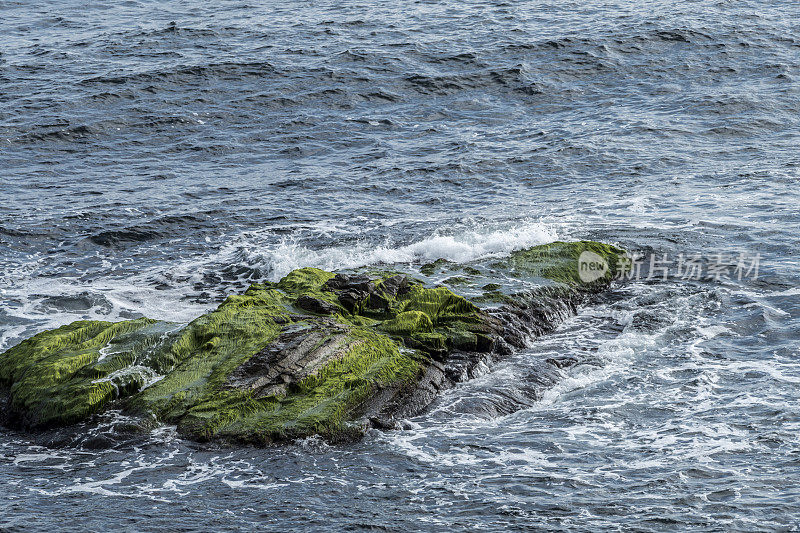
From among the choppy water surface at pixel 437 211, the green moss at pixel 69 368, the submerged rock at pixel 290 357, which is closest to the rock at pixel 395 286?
the submerged rock at pixel 290 357

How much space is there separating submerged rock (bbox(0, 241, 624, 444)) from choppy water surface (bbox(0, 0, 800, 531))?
1.63ft

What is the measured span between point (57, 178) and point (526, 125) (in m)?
14.2

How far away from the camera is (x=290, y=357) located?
12703mm

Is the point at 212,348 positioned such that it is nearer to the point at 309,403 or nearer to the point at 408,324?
the point at 309,403

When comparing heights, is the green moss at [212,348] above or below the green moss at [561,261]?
below

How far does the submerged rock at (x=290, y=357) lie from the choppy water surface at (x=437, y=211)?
1.63 feet

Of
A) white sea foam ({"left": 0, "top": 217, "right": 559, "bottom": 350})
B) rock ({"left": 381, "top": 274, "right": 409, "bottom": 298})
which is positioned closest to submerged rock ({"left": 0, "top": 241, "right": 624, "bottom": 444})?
rock ({"left": 381, "top": 274, "right": 409, "bottom": 298})

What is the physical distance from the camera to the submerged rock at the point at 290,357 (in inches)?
470

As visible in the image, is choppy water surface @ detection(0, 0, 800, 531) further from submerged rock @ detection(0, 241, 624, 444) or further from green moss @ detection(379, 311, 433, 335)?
green moss @ detection(379, 311, 433, 335)

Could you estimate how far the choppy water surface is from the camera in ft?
34.6

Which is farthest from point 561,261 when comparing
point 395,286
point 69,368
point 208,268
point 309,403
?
point 69,368

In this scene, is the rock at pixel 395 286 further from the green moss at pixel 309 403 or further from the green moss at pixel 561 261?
the green moss at pixel 561 261

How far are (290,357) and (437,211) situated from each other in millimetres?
9601

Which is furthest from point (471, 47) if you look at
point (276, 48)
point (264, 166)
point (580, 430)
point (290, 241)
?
point (580, 430)
